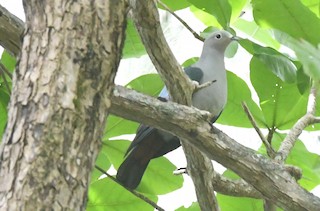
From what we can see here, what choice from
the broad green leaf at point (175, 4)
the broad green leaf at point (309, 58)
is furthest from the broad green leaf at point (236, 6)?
the broad green leaf at point (309, 58)

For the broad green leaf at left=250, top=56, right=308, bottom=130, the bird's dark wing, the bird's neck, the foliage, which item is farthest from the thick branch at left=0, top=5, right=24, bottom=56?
the bird's neck

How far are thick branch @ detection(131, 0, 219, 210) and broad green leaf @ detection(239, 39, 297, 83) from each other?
160 millimetres

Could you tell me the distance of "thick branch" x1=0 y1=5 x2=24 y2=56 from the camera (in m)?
1.39

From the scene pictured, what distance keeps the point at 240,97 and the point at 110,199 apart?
0.43 m

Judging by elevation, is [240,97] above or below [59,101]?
above

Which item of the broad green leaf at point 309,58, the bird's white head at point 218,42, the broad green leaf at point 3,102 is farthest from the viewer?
the bird's white head at point 218,42

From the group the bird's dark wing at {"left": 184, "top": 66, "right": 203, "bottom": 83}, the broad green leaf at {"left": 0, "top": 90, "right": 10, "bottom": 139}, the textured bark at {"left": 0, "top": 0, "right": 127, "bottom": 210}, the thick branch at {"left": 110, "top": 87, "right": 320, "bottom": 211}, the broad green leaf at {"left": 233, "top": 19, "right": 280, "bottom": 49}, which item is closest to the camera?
the textured bark at {"left": 0, "top": 0, "right": 127, "bottom": 210}

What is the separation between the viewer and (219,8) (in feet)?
4.92

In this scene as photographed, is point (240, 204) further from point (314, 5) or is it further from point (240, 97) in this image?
point (314, 5)

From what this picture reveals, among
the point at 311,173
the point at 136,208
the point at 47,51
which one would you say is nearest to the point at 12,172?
the point at 47,51

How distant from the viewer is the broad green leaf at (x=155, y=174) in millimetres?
1811

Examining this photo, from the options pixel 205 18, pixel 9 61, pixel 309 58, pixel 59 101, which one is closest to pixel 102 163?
pixel 9 61

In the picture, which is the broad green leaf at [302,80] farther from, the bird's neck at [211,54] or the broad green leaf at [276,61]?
the bird's neck at [211,54]

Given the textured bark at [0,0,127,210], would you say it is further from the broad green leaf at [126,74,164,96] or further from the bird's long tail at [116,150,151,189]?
the bird's long tail at [116,150,151,189]
